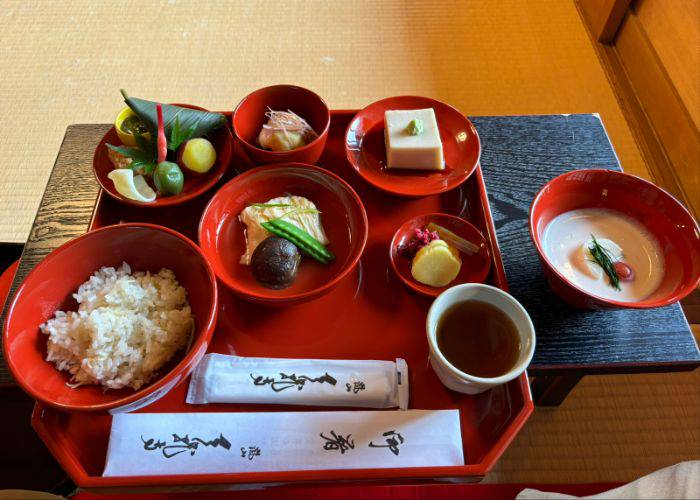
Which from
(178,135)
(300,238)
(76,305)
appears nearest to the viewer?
(76,305)

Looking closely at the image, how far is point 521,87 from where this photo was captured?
8.25 ft

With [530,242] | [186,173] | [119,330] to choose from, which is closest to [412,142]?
[530,242]

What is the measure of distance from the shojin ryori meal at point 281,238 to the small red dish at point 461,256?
0.56ft

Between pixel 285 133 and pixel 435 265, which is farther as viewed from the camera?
pixel 285 133

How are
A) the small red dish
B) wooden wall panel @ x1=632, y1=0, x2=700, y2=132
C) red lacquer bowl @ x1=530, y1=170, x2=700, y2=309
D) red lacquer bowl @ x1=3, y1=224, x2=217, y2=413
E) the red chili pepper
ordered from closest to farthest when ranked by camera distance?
red lacquer bowl @ x1=3, y1=224, x2=217, y2=413 < red lacquer bowl @ x1=530, y1=170, x2=700, y2=309 < the small red dish < the red chili pepper < wooden wall panel @ x1=632, y1=0, x2=700, y2=132

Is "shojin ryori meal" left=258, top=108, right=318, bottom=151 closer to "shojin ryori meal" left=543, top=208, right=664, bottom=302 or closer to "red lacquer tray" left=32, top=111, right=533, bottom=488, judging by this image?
"red lacquer tray" left=32, top=111, right=533, bottom=488

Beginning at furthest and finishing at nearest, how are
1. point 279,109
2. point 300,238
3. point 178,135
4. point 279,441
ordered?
point 279,109 → point 178,135 → point 300,238 → point 279,441

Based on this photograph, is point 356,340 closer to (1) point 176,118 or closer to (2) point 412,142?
(2) point 412,142

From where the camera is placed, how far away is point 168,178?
1.24 m

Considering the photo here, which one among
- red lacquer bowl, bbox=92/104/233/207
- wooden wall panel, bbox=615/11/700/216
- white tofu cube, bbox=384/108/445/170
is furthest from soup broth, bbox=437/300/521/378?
wooden wall panel, bbox=615/11/700/216

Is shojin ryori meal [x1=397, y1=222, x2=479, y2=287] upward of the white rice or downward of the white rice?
upward

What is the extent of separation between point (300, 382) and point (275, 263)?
0.28 meters

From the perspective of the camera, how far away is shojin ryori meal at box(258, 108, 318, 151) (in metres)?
1.32

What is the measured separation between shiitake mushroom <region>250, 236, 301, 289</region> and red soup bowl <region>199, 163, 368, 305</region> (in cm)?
2
